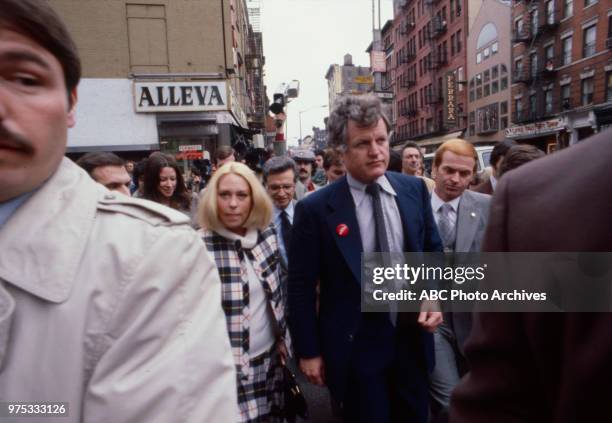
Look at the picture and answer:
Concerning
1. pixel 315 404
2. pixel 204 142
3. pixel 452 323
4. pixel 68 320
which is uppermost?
pixel 204 142

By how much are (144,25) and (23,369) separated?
19.3m

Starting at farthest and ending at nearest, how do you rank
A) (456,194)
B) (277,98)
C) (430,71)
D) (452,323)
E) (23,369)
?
1. (430,71)
2. (277,98)
3. (456,194)
4. (452,323)
5. (23,369)

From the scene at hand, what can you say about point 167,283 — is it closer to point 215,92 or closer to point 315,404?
point 315,404

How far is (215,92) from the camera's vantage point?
17547 mm

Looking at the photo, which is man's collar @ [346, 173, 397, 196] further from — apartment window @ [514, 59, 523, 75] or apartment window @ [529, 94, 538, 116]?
A: apartment window @ [514, 59, 523, 75]

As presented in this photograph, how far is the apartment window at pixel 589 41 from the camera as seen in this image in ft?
86.3

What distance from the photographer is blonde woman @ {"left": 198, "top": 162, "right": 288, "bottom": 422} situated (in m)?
2.84

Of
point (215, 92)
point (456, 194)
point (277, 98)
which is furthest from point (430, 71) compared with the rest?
point (456, 194)

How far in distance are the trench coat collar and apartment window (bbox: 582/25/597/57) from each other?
107 ft

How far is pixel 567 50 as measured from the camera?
29188mm

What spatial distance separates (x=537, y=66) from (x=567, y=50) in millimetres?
2785

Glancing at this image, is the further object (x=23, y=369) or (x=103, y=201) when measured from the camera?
(x=103, y=201)

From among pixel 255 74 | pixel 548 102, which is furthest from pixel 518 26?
pixel 255 74

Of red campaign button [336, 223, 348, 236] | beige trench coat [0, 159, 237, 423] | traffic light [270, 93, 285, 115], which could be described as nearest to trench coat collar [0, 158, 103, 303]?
beige trench coat [0, 159, 237, 423]
